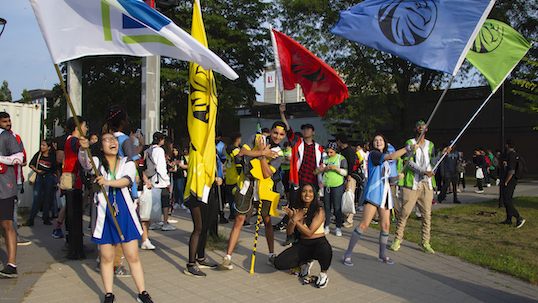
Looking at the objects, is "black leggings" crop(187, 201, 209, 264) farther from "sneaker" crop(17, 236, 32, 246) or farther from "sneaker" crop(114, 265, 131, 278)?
"sneaker" crop(17, 236, 32, 246)

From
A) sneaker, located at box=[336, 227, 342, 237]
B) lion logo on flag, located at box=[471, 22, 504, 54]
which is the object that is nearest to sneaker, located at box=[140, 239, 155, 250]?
sneaker, located at box=[336, 227, 342, 237]

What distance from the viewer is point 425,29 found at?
17.3ft

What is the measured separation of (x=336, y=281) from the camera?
5.16 meters

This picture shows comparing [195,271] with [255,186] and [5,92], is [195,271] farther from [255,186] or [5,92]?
[5,92]

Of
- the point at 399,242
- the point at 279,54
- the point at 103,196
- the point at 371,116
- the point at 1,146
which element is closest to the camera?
the point at 103,196

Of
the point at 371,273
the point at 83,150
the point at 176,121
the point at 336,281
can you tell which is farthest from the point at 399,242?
the point at 176,121

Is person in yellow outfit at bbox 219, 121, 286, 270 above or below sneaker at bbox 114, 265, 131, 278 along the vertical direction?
above

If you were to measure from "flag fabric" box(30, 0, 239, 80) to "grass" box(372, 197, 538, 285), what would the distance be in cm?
500

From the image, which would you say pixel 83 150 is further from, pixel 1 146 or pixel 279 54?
pixel 279 54

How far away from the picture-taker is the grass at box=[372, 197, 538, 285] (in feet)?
20.5

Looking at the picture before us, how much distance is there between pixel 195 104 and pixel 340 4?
2125 cm

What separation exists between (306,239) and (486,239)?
4.88m

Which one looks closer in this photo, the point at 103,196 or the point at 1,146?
the point at 103,196

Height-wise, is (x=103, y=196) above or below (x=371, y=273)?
above
